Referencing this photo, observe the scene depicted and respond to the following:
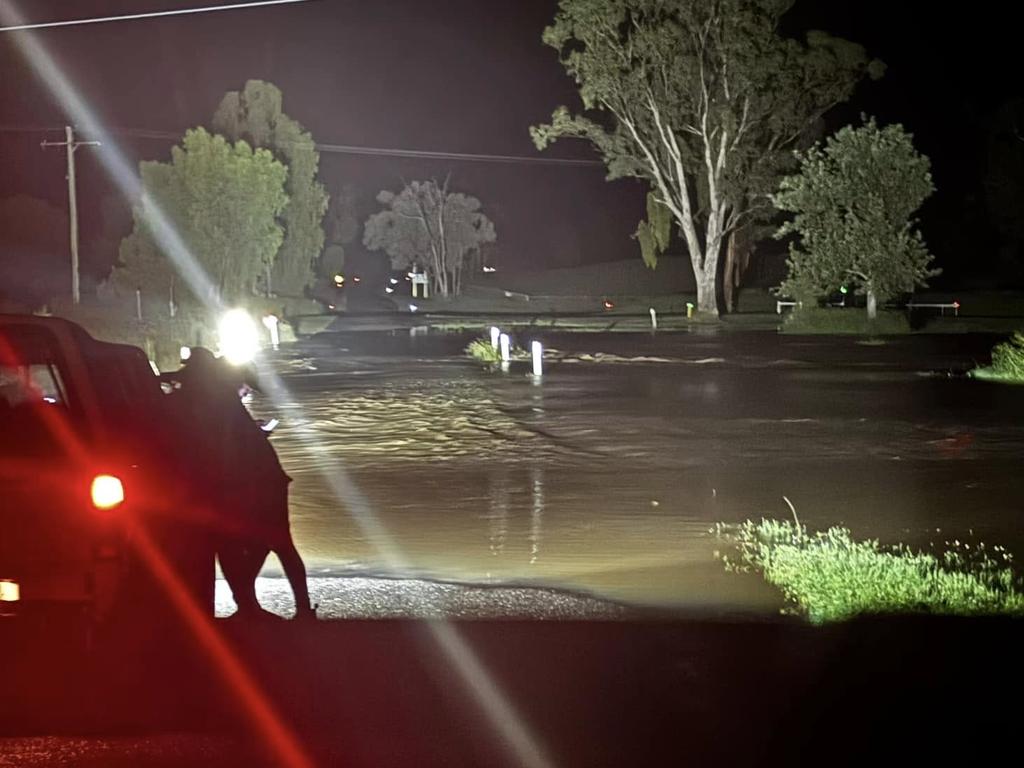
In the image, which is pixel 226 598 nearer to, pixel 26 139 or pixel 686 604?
pixel 686 604

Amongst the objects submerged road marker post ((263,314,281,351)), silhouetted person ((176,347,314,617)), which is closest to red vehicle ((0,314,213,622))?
silhouetted person ((176,347,314,617))

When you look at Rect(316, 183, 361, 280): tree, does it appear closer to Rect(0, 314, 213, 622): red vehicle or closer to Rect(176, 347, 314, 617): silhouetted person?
Rect(176, 347, 314, 617): silhouetted person

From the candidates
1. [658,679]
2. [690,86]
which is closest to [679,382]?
[658,679]

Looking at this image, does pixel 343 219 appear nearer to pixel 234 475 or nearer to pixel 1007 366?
pixel 1007 366

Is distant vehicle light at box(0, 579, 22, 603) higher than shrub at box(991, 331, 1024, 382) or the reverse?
higher

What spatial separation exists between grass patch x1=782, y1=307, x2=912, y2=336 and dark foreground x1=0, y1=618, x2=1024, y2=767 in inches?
1921

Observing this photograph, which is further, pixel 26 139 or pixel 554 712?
pixel 26 139

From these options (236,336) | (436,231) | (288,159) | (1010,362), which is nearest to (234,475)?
(1010,362)

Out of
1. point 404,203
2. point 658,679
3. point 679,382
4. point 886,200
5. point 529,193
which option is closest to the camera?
point 658,679

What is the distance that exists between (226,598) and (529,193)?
5916 inches

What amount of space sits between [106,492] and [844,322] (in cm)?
5137

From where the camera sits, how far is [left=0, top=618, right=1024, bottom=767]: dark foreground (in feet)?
19.4

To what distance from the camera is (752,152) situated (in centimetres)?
6488

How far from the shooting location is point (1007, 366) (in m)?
30.8
